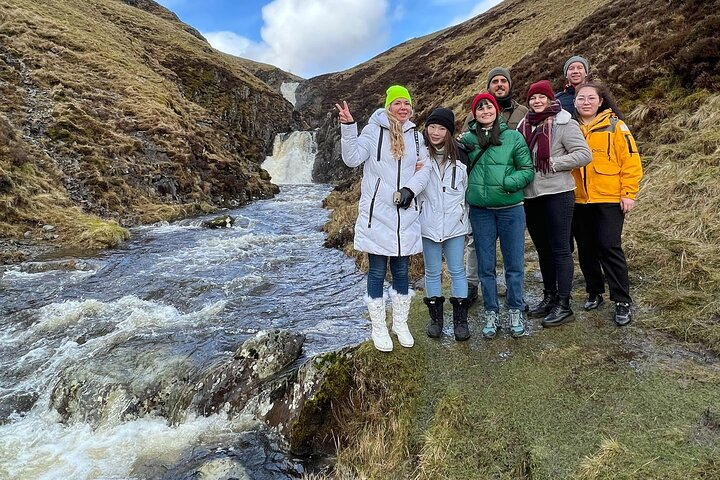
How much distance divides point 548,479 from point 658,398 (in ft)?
4.28

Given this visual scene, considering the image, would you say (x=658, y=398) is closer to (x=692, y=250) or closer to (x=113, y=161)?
(x=692, y=250)

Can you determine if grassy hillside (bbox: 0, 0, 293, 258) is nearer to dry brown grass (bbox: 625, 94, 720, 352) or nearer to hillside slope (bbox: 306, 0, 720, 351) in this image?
hillside slope (bbox: 306, 0, 720, 351)

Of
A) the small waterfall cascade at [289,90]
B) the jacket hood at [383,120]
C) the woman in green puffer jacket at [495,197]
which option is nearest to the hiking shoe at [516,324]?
the woman in green puffer jacket at [495,197]

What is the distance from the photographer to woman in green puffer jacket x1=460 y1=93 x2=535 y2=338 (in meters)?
4.59

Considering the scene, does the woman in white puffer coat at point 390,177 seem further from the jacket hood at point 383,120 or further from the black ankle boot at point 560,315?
the black ankle boot at point 560,315

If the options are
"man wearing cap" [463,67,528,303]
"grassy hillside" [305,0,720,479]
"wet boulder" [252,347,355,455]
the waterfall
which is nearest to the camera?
"grassy hillside" [305,0,720,479]

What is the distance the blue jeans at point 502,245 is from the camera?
4.80 meters

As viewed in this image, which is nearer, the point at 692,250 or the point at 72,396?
the point at 72,396

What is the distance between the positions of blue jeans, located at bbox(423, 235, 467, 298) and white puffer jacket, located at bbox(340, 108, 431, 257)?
399 mm

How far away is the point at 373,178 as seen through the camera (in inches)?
177

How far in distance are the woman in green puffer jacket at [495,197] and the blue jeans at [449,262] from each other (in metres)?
0.29

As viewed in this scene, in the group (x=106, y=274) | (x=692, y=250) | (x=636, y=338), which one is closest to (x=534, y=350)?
(x=636, y=338)

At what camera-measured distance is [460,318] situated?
5105 millimetres

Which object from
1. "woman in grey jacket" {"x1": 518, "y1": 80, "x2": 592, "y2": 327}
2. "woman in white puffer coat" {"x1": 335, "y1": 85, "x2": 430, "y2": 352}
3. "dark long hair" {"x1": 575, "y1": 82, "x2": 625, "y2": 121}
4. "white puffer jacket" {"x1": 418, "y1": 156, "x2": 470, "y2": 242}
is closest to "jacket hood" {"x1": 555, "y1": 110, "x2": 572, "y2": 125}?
"woman in grey jacket" {"x1": 518, "y1": 80, "x2": 592, "y2": 327}
